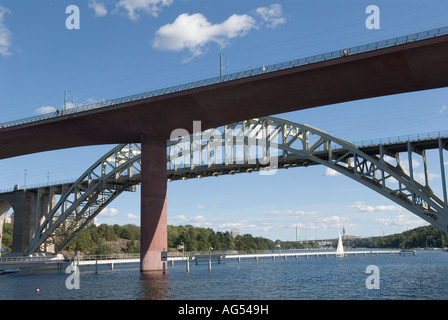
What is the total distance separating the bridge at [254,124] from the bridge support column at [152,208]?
0.40 feet

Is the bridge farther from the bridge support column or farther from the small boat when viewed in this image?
the small boat

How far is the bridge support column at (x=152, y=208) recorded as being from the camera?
58.2 m

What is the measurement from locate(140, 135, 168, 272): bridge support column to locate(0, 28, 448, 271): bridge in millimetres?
121

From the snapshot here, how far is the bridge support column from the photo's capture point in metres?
58.2

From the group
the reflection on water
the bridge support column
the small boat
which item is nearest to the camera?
the reflection on water

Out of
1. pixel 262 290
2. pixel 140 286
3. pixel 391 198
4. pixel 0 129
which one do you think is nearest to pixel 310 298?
pixel 262 290

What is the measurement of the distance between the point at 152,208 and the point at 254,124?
2380 centimetres

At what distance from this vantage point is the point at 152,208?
2318 inches

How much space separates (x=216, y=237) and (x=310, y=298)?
150188mm

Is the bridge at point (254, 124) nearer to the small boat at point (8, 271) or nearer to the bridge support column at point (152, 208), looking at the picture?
the bridge support column at point (152, 208)

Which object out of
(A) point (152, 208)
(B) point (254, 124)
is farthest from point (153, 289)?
(B) point (254, 124)

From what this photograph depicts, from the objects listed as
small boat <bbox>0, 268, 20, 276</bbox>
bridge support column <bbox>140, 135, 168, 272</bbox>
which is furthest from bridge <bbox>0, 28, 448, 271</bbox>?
small boat <bbox>0, 268, 20, 276</bbox>

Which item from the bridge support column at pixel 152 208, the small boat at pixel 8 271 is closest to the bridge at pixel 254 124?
the bridge support column at pixel 152 208
